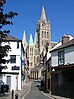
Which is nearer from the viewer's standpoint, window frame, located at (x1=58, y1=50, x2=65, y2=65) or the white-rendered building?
window frame, located at (x1=58, y1=50, x2=65, y2=65)

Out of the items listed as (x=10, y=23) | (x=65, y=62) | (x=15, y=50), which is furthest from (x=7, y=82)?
(x=10, y=23)

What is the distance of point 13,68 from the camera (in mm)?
62469

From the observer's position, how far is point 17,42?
206 feet

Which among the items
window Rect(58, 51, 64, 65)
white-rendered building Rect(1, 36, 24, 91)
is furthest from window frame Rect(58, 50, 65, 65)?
white-rendered building Rect(1, 36, 24, 91)

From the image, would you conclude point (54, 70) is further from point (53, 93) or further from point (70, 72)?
point (70, 72)

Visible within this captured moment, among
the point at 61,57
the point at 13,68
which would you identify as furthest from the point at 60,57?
the point at 13,68

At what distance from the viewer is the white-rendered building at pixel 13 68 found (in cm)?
6144

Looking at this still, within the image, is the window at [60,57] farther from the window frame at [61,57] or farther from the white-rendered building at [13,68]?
the white-rendered building at [13,68]

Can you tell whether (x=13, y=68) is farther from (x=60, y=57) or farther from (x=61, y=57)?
(x=61, y=57)

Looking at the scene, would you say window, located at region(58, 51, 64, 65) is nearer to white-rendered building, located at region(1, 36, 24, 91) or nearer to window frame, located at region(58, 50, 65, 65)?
window frame, located at region(58, 50, 65, 65)

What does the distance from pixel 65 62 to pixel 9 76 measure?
60.0ft

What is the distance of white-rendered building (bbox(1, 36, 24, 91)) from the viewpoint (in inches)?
2419

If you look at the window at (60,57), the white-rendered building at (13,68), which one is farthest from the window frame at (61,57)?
the white-rendered building at (13,68)

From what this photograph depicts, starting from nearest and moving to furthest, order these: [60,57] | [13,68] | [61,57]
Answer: [61,57], [60,57], [13,68]
